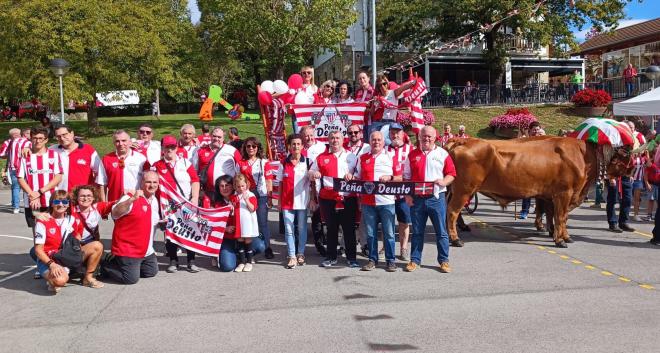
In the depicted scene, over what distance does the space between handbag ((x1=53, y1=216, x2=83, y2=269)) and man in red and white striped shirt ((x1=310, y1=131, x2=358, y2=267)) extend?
9.17 feet

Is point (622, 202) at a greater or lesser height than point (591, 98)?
lesser

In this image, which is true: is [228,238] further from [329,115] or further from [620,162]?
[620,162]

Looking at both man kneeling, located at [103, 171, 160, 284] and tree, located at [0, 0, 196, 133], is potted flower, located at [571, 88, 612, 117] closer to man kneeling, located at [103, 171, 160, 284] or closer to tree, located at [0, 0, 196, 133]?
tree, located at [0, 0, 196, 133]

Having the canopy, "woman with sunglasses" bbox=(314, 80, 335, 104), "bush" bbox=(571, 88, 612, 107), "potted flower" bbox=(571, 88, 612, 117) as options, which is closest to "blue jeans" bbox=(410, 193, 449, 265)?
"woman with sunglasses" bbox=(314, 80, 335, 104)

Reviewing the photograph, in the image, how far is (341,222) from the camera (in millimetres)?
7113

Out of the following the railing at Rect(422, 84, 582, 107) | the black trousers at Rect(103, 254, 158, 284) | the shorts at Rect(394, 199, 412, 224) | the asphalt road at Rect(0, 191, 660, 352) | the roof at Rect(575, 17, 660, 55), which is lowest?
the asphalt road at Rect(0, 191, 660, 352)

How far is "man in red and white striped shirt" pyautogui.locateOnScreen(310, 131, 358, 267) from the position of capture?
7023 millimetres

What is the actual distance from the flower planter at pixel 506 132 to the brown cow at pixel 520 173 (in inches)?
585

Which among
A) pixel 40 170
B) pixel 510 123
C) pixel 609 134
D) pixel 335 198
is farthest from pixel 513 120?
pixel 40 170

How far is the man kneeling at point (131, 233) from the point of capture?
6477 millimetres

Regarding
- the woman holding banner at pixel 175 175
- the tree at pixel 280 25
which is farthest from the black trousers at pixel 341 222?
the tree at pixel 280 25

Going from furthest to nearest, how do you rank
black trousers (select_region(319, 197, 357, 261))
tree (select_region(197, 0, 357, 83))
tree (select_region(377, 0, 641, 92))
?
tree (select_region(377, 0, 641, 92)) → tree (select_region(197, 0, 357, 83)) → black trousers (select_region(319, 197, 357, 261))

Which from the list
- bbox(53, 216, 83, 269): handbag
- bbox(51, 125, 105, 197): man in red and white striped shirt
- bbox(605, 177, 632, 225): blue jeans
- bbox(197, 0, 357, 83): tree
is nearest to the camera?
bbox(53, 216, 83, 269): handbag

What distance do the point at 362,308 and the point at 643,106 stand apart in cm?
1076
